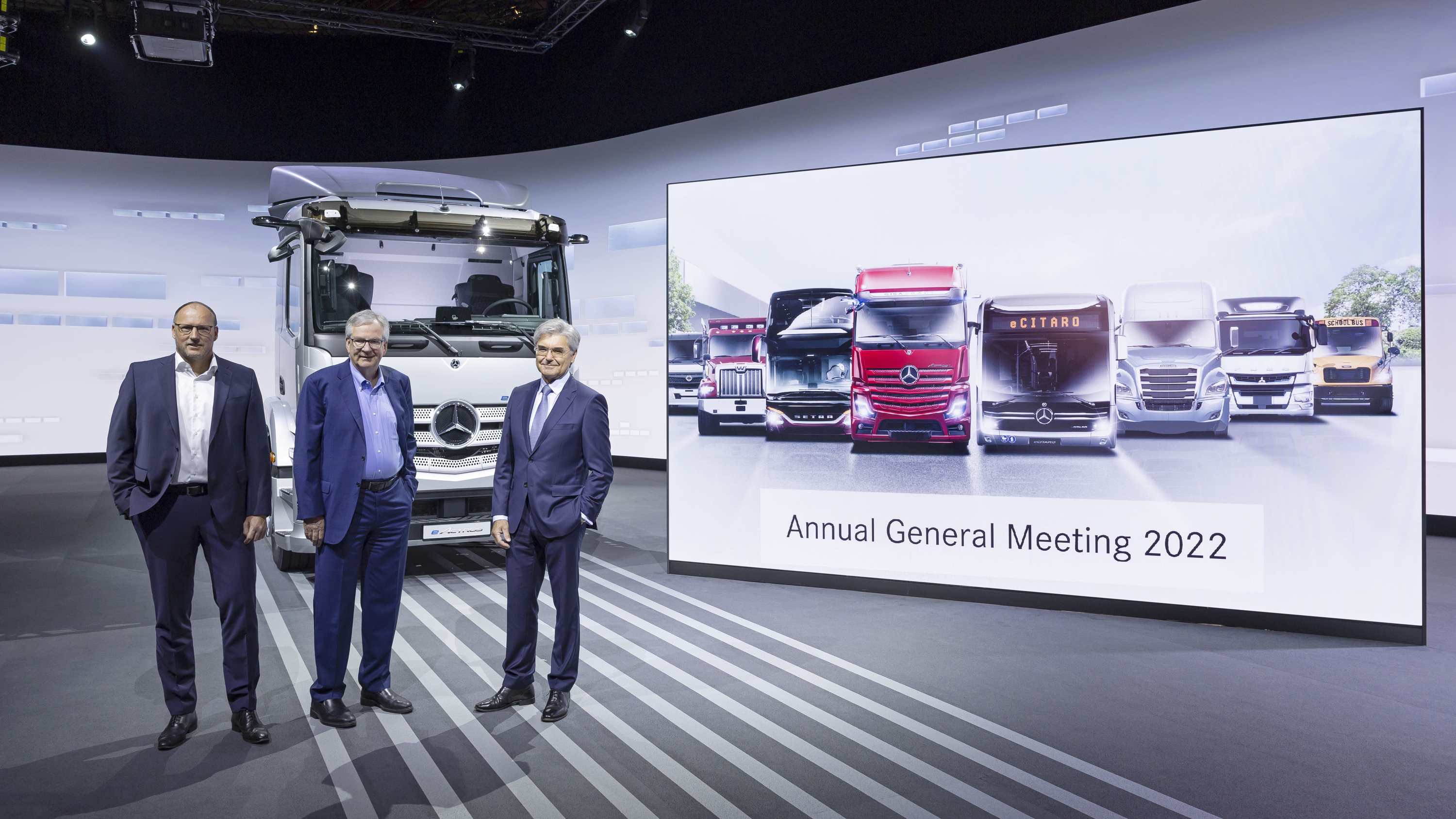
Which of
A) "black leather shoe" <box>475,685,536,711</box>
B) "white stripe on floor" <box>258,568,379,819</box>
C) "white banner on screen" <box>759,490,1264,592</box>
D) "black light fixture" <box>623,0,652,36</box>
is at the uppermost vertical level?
"black light fixture" <box>623,0,652,36</box>

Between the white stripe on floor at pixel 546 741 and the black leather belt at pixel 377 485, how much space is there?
3.08 ft

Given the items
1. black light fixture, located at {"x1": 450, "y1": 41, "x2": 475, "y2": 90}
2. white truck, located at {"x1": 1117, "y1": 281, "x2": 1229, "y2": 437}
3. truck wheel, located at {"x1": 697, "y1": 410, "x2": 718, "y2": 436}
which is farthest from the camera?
black light fixture, located at {"x1": 450, "y1": 41, "x2": 475, "y2": 90}

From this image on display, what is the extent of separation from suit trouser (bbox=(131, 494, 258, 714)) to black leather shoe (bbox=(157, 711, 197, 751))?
1.2 inches

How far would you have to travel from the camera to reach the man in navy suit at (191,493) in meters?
3.05

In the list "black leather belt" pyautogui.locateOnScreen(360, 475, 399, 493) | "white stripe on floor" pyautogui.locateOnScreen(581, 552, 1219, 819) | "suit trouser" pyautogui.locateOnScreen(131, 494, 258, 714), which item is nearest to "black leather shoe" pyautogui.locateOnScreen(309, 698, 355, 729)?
"suit trouser" pyautogui.locateOnScreen(131, 494, 258, 714)

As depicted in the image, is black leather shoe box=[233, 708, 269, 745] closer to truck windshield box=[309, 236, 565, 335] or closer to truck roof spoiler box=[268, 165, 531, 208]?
truck windshield box=[309, 236, 565, 335]

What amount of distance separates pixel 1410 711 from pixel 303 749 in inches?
168

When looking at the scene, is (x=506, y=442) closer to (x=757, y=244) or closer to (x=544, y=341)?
(x=544, y=341)

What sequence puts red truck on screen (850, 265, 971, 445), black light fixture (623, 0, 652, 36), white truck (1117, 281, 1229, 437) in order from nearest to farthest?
white truck (1117, 281, 1229, 437) < red truck on screen (850, 265, 971, 445) < black light fixture (623, 0, 652, 36)

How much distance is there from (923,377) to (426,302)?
134 inches

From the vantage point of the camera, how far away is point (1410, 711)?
3.47 meters

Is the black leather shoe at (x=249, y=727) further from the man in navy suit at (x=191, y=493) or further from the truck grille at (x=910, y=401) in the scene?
the truck grille at (x=910, y=401)

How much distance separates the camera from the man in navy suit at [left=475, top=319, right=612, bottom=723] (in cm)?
338

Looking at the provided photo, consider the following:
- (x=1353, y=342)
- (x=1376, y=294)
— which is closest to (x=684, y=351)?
(x=1353, y=342)
